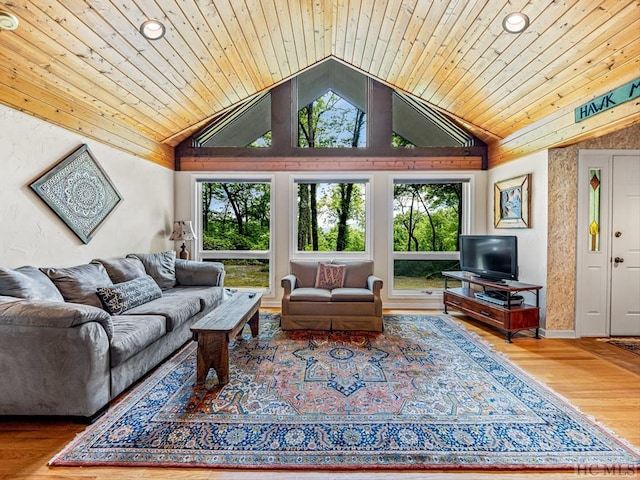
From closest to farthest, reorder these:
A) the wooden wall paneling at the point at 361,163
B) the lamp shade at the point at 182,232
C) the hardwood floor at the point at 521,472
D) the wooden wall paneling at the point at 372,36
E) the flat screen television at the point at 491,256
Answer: the hardwood floor at the point at 521,472, the wooden wall paneling at the point at 372,36, the flat screen television at the point at 491,256, the lamp shade at the point at 182,232, the wooden wall paneling at the point at 361,163

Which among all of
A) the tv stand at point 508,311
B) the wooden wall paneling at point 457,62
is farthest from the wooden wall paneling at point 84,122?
the tv stand at point 508,311

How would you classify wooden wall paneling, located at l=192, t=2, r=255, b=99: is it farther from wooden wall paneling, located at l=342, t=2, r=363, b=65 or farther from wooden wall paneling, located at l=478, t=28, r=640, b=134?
wooden wall paneling, located at l=478, t=28, r=640, b=134

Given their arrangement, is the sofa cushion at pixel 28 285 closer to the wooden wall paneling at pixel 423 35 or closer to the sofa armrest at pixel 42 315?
the sofa armrest at pixel 42 315

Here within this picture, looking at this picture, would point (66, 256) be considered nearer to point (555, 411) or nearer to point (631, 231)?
point (555, 411)

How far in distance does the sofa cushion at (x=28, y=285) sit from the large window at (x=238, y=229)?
2.54 metres

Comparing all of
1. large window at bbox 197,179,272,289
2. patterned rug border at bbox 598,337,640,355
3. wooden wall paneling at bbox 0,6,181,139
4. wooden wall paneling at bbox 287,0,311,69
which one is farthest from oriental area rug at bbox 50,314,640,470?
wooden wall paneling at bbox 287,0,311,69

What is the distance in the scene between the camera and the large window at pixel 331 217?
4.93 meters

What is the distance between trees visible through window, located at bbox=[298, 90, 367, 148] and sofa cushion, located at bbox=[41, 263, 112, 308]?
3.34m

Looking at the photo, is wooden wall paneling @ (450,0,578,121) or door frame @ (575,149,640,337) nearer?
wooden wall paneling @ (450,0,578,121)

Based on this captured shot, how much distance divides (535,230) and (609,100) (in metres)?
1.55

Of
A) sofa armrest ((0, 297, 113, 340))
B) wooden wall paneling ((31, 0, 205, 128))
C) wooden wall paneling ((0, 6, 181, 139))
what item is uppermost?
wooden wall paneling ((31, 0, 205, 128))

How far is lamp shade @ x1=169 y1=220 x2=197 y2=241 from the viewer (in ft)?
14.6

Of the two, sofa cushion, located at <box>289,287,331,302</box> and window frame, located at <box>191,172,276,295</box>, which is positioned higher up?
window frame, located at <box>191,172,276,295</box>

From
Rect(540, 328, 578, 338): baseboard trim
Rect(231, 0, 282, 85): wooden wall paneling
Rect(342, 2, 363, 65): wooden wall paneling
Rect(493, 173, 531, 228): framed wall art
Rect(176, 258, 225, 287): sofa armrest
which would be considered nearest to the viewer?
Rect(231, 0, 282, 85): wooden wall paneling
